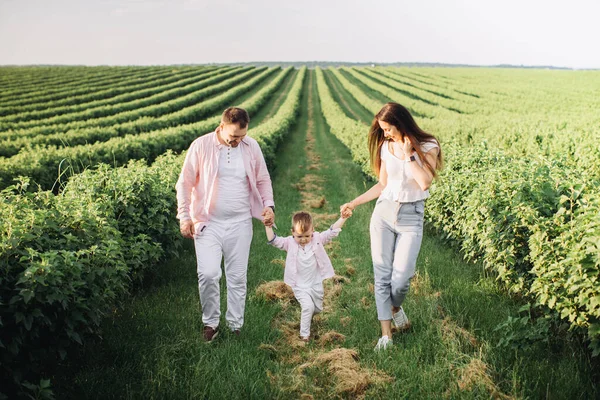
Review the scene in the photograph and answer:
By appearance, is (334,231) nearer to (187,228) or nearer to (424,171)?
(424,171)

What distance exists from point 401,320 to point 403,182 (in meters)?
1.57

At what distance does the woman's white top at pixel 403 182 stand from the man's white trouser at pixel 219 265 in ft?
5.16

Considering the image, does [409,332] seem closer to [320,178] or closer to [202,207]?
[202,207]

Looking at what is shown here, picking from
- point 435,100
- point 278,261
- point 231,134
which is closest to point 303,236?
point 231,134

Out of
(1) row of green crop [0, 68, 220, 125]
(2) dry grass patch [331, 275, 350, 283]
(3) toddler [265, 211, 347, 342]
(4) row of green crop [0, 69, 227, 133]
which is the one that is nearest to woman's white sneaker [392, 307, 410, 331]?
(3) toddler [265, 211, 347, 342]

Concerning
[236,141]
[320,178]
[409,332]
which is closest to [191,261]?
[236,141]

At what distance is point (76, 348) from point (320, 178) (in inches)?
469

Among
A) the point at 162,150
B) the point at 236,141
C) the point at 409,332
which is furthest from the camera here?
the point at 162,150

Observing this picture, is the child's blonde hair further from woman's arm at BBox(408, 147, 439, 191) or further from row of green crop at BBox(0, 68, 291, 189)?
row of green crop at BBox(0, 68, 291, 189)

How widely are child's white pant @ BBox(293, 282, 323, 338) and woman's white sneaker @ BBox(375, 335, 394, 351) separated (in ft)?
2.55

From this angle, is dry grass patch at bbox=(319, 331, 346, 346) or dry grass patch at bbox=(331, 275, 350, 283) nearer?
dry grass patch at bbox=(319, 331, 346, 346)

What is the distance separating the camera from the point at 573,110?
3350 centimetres

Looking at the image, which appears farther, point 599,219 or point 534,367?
point 534,367

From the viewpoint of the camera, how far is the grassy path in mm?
→ 3668
